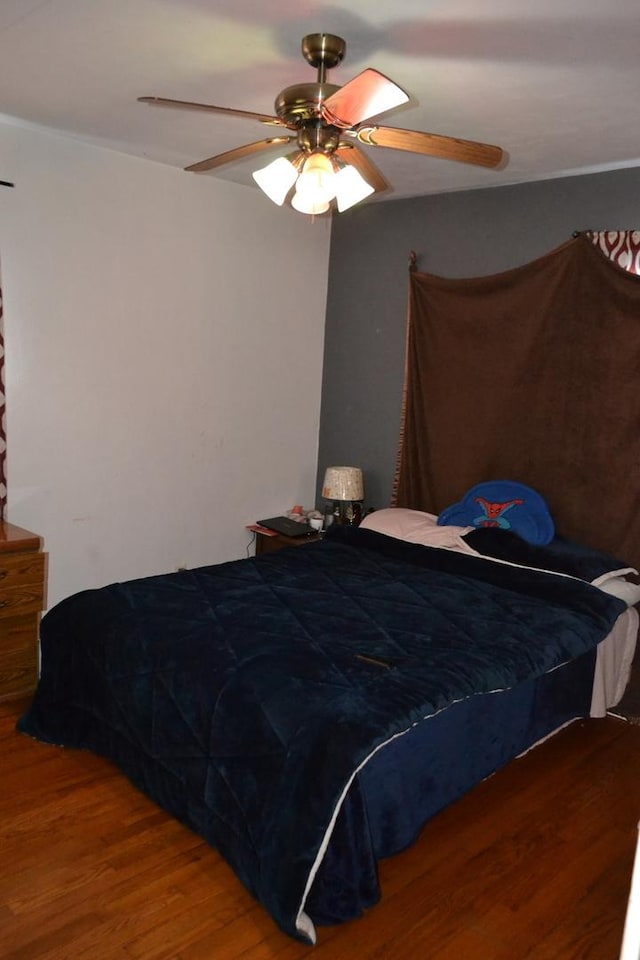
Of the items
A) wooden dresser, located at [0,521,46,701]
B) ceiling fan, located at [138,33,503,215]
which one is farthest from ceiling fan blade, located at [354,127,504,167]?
wooden dresser, located at [0,521,46,701]

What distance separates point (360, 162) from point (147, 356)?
1.86m

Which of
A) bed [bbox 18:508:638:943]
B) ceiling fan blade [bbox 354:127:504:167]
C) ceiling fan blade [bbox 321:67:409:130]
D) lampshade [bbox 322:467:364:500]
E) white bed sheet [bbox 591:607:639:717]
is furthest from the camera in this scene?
lampshade [bbox 322:467:364:500]

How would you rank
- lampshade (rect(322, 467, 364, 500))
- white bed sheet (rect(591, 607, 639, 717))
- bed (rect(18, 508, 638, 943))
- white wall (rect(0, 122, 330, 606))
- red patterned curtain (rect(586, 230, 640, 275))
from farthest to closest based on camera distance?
lampshade (rect(322, 467, 364, 500)), white wall (rect(0, 122, 330, 606)), red patterned curtain (rect(586, 230, 640, 275)), white bed sheet (rect(591, 607, 639, 717)), bed (rect(18, 508, 638, 943))

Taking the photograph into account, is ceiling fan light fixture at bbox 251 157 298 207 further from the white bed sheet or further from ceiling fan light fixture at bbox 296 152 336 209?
the white bed sheet

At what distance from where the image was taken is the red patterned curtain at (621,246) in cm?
333

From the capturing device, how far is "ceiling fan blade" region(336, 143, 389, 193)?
234 cm

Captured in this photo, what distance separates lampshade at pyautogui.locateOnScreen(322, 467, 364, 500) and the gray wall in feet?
0.77

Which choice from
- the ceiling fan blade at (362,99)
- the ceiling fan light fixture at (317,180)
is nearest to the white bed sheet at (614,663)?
the ceiling fan light fixture at (317,180)

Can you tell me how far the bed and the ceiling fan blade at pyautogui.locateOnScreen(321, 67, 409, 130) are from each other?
1592mm

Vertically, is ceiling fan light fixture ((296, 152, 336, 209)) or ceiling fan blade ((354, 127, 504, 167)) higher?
ceiling fan blade ((354, 127, 504, 167))

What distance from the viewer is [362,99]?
1958mm

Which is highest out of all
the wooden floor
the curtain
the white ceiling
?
the white ceiling

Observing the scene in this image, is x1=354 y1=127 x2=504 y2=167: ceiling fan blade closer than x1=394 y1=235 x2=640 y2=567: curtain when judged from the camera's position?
Yes

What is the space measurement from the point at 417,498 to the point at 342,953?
2555 mm
